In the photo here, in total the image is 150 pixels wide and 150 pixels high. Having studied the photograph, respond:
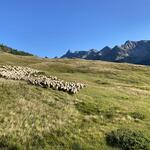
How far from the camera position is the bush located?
87.3ft

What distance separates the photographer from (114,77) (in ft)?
256

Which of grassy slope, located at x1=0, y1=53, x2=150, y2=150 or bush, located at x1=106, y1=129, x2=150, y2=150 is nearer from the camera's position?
grassy slope, located at x1=0, y1=53, x2=150, y2=150

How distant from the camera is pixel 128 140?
89.6 ft

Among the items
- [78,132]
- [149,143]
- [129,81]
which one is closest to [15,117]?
[78,132]

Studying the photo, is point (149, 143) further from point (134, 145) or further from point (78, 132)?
point (78, 132)

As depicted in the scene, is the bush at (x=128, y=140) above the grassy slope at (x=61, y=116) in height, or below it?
below

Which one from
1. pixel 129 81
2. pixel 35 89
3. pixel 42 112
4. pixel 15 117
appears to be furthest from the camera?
pixel 129 81

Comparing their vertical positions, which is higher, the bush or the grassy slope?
the grassy slope

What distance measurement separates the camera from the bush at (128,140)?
26.6m

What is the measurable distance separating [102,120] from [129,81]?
45.4 metres

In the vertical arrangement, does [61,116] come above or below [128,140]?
above

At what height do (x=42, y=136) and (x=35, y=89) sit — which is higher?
(x=35, y=89)

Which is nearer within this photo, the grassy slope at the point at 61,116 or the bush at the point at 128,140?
the grassy slope at the point at 61,116

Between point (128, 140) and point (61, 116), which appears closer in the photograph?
point (128, 140)
